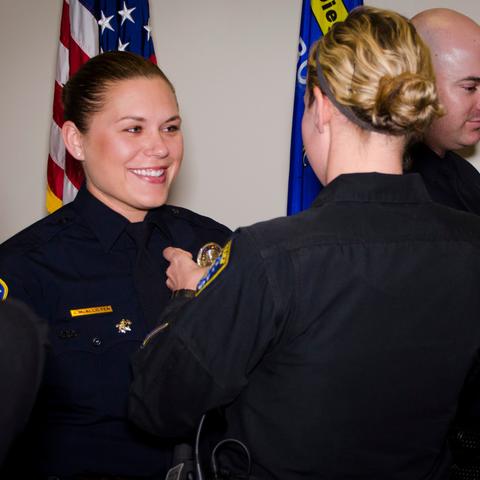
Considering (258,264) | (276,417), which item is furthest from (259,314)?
(276,417)

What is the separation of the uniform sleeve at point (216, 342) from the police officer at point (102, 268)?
50 centimetres

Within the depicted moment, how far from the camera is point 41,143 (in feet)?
11.2

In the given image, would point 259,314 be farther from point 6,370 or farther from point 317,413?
point 6,370

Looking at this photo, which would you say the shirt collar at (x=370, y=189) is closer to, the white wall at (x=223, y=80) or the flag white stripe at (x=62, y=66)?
the white wall at (x=223, y=80)

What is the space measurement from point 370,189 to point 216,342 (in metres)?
0.35

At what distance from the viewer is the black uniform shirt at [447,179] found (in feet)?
6.65

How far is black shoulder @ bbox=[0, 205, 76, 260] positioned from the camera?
1.66m

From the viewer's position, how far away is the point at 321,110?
115 centimetres

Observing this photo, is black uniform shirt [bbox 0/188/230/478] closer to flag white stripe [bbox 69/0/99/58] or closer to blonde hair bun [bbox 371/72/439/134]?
blonde hair bun [bbox 371/72/439/134]

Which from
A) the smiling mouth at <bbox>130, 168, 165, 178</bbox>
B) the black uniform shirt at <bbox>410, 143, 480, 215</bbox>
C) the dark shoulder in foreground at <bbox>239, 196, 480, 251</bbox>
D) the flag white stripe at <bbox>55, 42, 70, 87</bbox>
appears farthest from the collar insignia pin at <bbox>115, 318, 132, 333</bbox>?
the flag white stripe at <bbox>55, 42, 70, 87</bbox>

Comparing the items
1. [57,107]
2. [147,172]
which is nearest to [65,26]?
[57,107]

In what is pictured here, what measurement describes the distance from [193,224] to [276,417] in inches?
37.0

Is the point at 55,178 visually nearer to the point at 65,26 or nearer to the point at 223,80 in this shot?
the point at 65,26

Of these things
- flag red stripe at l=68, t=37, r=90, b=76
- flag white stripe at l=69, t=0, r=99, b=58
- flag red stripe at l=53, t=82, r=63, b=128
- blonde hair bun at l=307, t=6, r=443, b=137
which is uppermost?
flag white stripe at l=69, t=0, r=99, b=58
